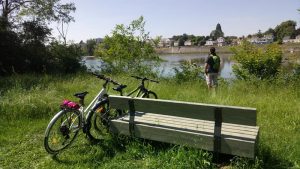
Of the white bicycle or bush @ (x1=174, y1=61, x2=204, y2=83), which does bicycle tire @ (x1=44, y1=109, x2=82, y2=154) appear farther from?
bush @ (x1=174, y1=61, x2=204, y2=83)

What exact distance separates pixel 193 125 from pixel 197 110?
1.83 ft

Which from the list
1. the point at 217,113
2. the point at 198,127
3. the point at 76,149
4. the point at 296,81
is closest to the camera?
the point at 217,113

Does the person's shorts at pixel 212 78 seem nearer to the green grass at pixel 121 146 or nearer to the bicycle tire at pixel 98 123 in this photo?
the green grass at pixel 121 146

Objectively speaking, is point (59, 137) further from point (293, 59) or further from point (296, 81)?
point (293, 59)

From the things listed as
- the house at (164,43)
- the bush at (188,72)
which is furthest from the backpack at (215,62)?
the house at (164,43)

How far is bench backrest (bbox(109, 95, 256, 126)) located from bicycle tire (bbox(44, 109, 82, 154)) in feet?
2.70

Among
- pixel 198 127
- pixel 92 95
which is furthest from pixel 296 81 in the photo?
pixel 198 127

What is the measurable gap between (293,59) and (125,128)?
12574mm

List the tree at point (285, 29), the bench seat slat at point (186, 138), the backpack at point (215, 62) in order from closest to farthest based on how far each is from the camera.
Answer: the bench seat slat at point (186, 138)
the backpack at point (215, 62)
the tree at point (285, 29)

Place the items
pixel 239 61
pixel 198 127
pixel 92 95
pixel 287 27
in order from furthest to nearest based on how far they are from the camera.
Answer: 1. pixel 287 27
2. pixel 239 61
3. pixel 92 95
4. pixel 198 127

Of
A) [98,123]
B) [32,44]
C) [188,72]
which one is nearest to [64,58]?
[32,44]

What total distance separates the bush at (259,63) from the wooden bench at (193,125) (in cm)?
1065

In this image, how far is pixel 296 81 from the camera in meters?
12.1

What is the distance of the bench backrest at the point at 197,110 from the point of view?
3.76 metres
